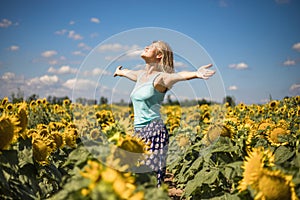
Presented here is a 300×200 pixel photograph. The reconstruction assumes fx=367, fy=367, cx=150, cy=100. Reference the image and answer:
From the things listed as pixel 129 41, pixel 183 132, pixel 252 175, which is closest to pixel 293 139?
pixel 252 175

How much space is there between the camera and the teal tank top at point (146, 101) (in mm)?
3549

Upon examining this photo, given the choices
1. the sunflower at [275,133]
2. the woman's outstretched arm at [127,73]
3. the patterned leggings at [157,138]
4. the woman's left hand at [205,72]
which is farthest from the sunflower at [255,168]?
the woman's outstretched arm at [127,73]

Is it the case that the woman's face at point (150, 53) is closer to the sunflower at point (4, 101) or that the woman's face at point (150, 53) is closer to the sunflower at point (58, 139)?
the sunflower at point (58, 139)

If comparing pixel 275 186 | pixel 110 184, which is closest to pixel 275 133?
pixel 275 186

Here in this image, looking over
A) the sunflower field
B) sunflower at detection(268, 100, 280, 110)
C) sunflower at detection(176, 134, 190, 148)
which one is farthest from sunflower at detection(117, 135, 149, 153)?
sunflower at detection(268, 100, 280, 110)

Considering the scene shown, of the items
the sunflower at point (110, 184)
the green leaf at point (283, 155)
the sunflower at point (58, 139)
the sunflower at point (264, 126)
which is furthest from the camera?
the sunflower at point (264, 126)

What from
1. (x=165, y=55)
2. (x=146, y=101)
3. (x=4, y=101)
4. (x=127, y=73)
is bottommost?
(x=4, y=101)

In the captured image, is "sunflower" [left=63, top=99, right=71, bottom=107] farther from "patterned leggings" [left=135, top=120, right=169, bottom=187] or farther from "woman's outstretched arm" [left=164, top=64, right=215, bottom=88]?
"woman's outstretched arm" [left=164, top=64, right=215, bottom=88]

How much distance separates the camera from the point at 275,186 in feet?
6.36

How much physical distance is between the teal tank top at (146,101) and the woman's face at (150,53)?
229mm

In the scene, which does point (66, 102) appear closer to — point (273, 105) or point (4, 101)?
point (4, 101)

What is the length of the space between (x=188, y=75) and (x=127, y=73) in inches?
40.5

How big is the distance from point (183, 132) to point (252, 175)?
4.89m

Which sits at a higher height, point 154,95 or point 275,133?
point 154,95
